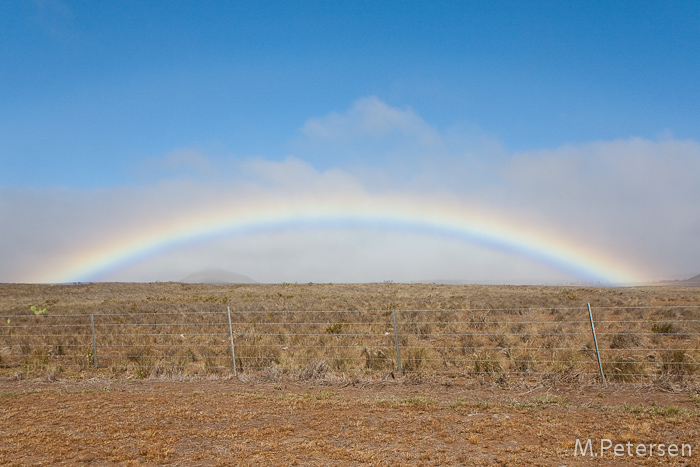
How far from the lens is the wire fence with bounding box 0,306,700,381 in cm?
1168

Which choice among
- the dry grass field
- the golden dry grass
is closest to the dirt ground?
the dry grass field

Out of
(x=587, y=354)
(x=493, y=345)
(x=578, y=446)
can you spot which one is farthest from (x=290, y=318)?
(x=578, y=446)

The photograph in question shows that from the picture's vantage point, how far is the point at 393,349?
551 inches

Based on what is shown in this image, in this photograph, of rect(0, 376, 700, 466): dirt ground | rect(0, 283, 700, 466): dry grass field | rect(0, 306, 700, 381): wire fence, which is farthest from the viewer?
rect(0, 306, 700, 381): wire fence

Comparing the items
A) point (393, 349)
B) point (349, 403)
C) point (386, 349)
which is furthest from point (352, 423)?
point (386, 349)

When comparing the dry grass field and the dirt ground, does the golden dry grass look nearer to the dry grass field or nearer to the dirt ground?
the dry grass field

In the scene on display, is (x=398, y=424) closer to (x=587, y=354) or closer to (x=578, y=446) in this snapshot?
(x=578, y=446)

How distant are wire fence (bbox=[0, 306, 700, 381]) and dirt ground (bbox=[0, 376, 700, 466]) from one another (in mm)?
1452

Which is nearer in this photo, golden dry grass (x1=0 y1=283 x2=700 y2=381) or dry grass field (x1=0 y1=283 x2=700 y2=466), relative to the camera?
dry grass field (x1=0 y1=283 x2=700 y2=466)

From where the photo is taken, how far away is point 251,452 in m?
6.54

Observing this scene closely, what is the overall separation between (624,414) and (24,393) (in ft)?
45.6

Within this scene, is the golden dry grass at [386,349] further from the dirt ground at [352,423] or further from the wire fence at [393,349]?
the dirt ground at [352,423]

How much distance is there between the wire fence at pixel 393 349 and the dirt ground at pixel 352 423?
1.45m

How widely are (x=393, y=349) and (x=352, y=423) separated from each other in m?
6.38
